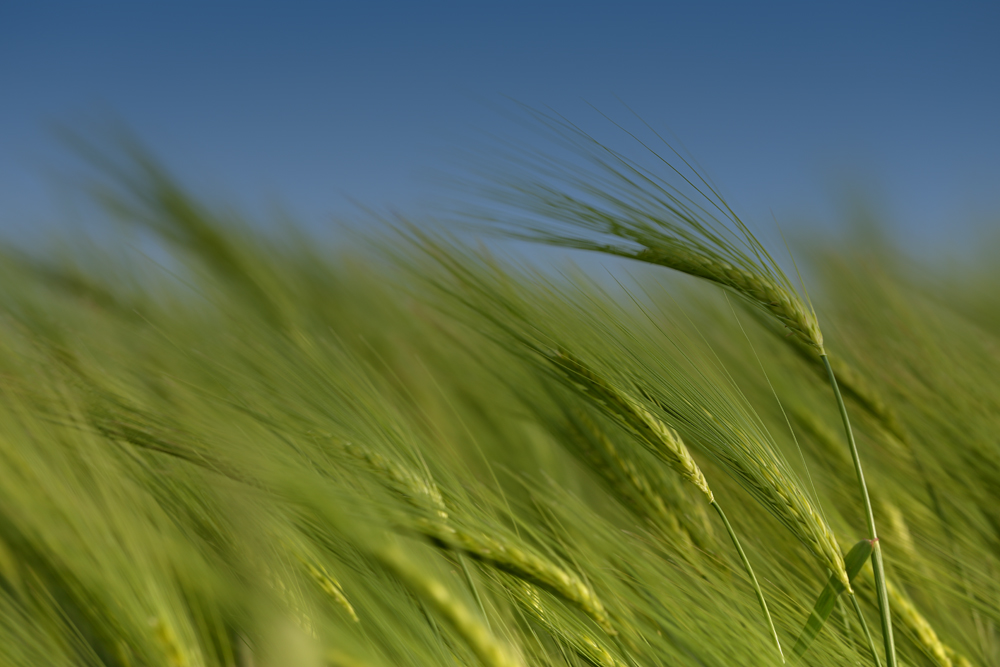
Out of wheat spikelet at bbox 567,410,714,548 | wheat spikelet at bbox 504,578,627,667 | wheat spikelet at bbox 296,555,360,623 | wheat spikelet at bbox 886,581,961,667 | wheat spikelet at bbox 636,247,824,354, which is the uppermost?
wheat spikelet at bbox 636,247,824,354

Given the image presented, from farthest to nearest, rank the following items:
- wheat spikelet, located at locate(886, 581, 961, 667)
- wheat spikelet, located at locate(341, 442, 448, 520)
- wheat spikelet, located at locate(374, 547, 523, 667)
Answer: wheat spikelet, located at locate(886, 581, 961, 667) → wheat spikelet, located at locate(341, 442, 448, 520) → wheat spikelet, located at locate(374, 547, 523, 667)

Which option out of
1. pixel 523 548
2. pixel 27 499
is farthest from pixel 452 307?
pixel 27 499

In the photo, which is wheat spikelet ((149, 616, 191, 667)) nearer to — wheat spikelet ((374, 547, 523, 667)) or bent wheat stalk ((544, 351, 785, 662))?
wheat spikelet ((374, 547, 523, 667))

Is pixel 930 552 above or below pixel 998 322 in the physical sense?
below

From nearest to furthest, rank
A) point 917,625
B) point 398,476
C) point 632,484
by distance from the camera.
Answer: point 398,476 → point 917,625 → point 632,484

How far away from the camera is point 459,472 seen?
2.02ft

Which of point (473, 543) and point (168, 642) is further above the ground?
point (473, 543)

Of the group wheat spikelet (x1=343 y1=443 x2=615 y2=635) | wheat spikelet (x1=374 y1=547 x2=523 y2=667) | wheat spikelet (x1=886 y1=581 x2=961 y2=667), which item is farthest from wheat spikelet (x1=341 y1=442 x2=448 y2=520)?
→ wheat spikelet (x1=886 y1=581 x2=961 y2=667)

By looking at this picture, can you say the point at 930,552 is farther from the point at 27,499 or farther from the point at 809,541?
the point at 27,499

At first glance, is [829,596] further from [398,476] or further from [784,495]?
[398,476]

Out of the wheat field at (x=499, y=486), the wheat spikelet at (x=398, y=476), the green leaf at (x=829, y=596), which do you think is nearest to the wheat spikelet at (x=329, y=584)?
the wheat field at (x=499, y=486)

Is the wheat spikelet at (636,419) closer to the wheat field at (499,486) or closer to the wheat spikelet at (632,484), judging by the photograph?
the wheat field at (499,486)

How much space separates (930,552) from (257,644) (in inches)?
35.3

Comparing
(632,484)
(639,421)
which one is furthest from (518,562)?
(632,484)
